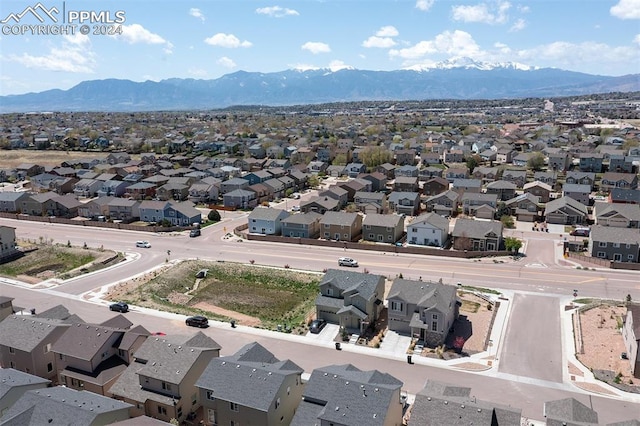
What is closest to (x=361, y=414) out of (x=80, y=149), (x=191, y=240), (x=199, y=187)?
(x=191, y=240)

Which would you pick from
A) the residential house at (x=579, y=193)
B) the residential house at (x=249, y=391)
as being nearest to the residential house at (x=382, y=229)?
the residential house at (x=579, y=193)

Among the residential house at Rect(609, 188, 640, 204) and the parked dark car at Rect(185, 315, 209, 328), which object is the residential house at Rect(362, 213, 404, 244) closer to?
the parked dark car at Rect(185, 315, 209, 328)

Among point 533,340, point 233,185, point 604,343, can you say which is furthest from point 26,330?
point 233,185

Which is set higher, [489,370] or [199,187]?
[199,187]

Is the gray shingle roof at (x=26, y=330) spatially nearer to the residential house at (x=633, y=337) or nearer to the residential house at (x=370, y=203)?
the residential house at (x=633, y=337)

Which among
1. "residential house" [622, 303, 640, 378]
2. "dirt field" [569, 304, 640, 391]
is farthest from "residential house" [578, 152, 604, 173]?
"residential house" [622, 303, 640, 378]

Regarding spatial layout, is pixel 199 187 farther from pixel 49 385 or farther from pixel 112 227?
pixel 49 385

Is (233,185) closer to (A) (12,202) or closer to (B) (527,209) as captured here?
(A) (12,202)
